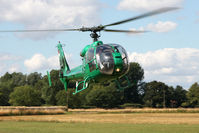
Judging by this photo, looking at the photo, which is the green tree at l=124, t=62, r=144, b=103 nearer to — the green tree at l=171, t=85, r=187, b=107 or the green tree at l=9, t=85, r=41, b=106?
the green tree at l=171, t=85, r=187, b=107

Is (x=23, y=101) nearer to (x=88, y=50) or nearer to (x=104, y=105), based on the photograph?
(x=104, y=105)

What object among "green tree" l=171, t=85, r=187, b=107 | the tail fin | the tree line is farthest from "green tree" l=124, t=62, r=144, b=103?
the tail fin

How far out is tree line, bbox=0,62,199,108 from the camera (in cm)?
11031

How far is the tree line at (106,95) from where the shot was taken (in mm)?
110312

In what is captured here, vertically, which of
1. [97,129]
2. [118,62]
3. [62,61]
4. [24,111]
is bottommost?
[97,129]

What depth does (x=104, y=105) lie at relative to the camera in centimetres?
11262

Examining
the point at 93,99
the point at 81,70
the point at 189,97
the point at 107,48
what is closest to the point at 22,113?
the point at 81,70

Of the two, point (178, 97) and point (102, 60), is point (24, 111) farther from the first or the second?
point (178, 97)

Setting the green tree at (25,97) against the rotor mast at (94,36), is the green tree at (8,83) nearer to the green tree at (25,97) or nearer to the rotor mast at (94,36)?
the green tree at (25,97)

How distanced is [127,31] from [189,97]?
102302 millimetres

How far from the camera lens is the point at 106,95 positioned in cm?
11344

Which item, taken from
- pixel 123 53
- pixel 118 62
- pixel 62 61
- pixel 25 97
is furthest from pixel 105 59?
pixel 25 97

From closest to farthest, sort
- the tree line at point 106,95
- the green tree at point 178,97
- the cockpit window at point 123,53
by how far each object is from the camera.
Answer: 1. the cockpit window at point 123,53
2. the tree line at point 106,95
3. the green tree at point 178,97

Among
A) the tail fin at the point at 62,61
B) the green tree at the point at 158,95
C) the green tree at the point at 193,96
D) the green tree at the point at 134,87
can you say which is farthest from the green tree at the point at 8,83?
the tail fin at the point at 62,61
